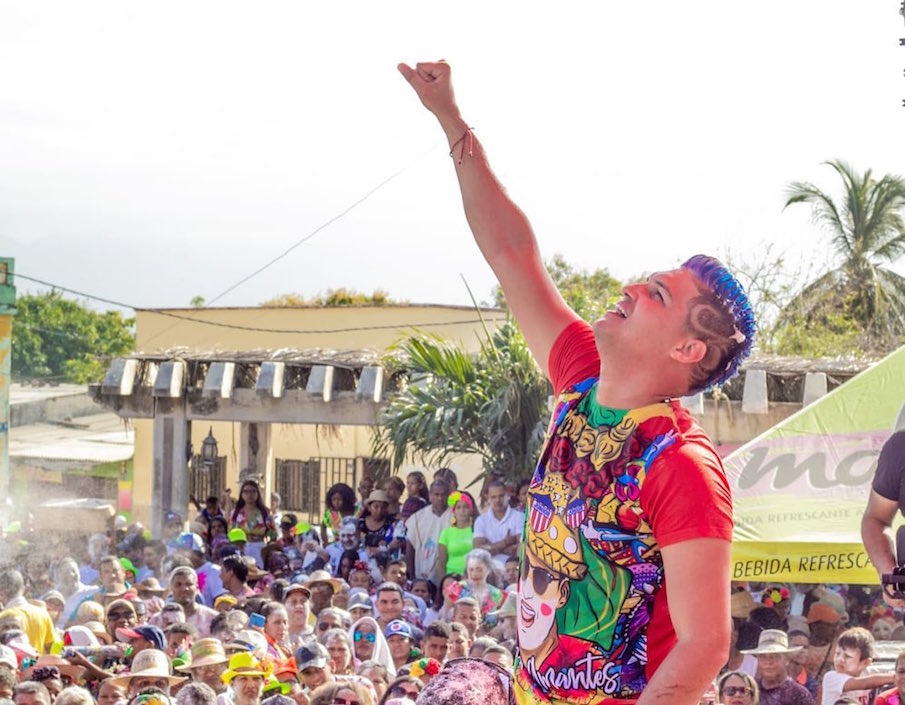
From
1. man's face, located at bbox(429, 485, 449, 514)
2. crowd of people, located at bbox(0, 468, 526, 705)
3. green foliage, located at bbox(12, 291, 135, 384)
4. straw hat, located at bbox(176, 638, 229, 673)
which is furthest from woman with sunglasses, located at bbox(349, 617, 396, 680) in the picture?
green foliage, located at bbox(12, 291, 135, 384)

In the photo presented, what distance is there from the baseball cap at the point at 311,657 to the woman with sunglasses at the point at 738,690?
206 cm

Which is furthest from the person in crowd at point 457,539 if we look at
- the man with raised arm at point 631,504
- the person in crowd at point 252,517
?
the man with raised arm at point 631,504

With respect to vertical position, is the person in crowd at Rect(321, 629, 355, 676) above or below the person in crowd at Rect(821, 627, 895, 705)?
below

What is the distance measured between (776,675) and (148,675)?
10.9ft

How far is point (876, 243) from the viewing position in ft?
87.1

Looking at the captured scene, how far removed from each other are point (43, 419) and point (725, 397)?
92.0 ft

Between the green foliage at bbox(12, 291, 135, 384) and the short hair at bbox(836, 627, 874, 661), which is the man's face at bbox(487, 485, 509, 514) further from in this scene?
the green foliage at bbox(12, 291, 135, 384)

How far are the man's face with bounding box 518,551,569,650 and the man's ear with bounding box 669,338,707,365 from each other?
0.43m

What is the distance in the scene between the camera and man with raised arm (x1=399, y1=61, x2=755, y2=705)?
2.27 metres

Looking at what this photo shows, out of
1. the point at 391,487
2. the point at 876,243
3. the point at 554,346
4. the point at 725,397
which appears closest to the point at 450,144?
the point at 554,346

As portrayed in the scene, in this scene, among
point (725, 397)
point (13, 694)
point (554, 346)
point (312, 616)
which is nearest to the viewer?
point (554, 346)

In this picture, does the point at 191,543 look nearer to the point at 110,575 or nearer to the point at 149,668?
the point at 110,575

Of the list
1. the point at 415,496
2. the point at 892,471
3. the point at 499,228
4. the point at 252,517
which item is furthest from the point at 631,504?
the point at 252,517

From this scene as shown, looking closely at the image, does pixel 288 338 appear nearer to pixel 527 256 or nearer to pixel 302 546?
pixel 302 546
